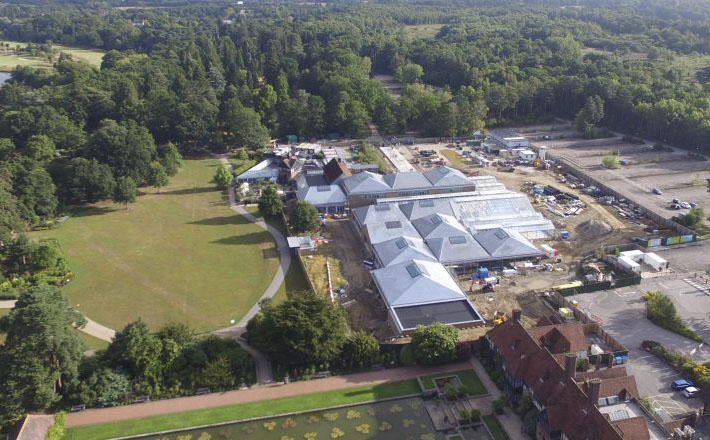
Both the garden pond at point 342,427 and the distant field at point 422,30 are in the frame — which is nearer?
the garden pond at point 342,427

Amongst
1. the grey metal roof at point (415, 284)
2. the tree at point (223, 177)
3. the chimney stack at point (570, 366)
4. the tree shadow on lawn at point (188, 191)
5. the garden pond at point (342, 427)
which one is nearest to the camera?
the chimney stack at point (570, 366)

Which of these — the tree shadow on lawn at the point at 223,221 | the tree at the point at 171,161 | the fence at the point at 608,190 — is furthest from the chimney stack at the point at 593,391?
the tree at the point at 171,161

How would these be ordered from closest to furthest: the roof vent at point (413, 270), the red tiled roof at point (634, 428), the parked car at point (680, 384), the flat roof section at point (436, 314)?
the red tiled roof at point (634, 428), the parked car at point (680, 384), the flat roof section at point (436, 314), the roof vent at point (413, 270)

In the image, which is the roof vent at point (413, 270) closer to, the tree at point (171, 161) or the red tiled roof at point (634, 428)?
the red tiled roof at point (634, 428)

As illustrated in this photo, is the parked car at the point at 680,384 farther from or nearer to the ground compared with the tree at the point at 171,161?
farther from the ground

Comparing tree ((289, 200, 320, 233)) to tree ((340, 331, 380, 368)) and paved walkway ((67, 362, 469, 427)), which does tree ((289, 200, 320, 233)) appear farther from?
paved walkway ((67, 362, 469, 427))

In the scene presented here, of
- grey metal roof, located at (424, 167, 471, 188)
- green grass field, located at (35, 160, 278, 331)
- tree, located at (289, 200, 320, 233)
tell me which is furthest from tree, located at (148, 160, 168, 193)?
grey metal roof, located at (424, 167, 471, 188)

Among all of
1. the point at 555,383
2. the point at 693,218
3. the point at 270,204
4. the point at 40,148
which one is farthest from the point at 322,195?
the point at 693,218

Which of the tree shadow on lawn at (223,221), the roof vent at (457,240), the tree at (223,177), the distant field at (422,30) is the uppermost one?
the distant field at (422,30)
